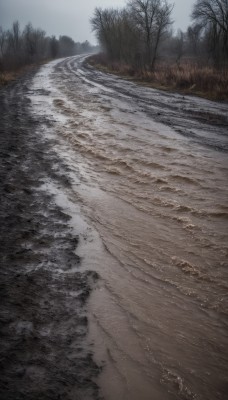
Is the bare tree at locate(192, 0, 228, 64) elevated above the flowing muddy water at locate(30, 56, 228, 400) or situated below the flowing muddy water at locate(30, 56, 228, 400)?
above

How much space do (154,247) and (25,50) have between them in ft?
164

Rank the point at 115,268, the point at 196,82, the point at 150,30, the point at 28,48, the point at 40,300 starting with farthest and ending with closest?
the point at 28,48 → the point at 150,30 → the point at 196,82 → the point at 115,268 → the point at 40,300

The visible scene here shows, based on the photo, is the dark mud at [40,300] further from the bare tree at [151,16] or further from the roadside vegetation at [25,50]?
the bare tree at [151,16]

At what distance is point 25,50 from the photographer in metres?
45.9

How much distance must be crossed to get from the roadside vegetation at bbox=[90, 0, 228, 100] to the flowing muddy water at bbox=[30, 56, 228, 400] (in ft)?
22.0

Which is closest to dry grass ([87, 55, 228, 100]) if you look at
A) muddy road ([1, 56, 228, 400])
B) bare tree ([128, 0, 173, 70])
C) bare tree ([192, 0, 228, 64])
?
muddy road ([1, 56, 228, 400])

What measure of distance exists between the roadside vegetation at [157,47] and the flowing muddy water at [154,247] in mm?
6696

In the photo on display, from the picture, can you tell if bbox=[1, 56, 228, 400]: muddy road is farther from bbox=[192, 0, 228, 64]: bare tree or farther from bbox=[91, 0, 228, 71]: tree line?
bbox=[192, 0, 228, 64]: bare tree

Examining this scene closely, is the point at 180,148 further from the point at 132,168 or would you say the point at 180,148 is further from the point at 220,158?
the point at 132,168

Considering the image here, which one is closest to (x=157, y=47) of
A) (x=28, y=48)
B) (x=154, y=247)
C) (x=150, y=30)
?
(x=150, y=30)

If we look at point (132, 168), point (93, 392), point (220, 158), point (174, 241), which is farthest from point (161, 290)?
point (220, 158)

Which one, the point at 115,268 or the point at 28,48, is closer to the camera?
the point at 115,268

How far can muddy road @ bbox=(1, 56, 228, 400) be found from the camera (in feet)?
7.45

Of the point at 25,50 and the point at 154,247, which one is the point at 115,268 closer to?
the point at 154,247
